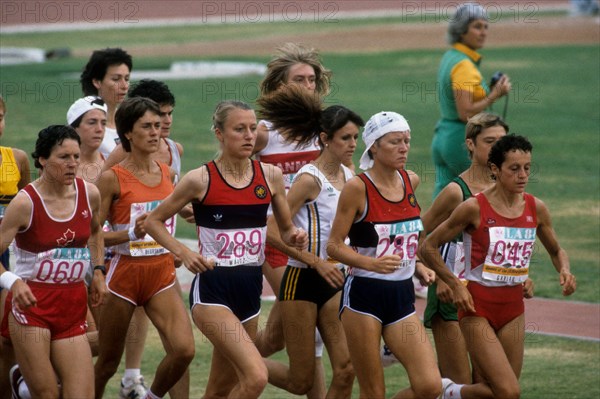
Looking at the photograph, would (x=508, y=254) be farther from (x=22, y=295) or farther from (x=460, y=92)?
(x=460, y=92)

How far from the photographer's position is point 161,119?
8.57 metres

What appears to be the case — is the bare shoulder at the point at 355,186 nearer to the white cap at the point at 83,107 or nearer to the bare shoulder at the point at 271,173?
the bare shoulder at the point at 271,173

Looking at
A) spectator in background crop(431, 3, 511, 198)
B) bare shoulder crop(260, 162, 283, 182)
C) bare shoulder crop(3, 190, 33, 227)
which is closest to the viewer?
bare shoulder crop(3, 190, 33, 227)

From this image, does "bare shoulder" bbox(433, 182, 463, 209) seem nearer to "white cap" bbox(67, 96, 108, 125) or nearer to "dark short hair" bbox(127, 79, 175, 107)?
"dark short hair" bbox(127, 79, 175, 107)

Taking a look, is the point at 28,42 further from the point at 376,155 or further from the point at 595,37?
the point at 376,155

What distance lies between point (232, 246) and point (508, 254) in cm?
177

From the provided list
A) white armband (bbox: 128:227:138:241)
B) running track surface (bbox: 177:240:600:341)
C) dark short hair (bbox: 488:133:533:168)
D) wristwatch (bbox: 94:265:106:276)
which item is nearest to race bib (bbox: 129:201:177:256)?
white armband (bbox: 128:227:138:241)

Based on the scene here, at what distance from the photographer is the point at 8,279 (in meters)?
7.14

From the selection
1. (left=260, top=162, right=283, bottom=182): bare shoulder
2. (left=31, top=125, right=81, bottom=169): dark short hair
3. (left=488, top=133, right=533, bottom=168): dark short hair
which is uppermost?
(left=31, top=125, right=81, bottom=169): dark short hair

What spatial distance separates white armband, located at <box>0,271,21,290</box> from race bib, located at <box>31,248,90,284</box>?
215 millimetres

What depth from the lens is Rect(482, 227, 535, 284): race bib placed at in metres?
7.72

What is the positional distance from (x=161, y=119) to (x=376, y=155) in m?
1.71

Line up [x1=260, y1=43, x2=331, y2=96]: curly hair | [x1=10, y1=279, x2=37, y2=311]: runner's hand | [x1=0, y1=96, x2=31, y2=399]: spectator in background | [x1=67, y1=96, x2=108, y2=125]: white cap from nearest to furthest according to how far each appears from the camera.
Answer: [x1=10, y1=279, x2=37, y2=311]: runner's hand
[x1=0, y1=96, x2=31, y2=399]: spectator in background
[x1=67, y1=96, x2=108, y2=125]: white cap
[x1=260, y1=43, x2=331, y2=96]: curly hair

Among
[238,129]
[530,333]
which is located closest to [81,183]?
[238,129]
